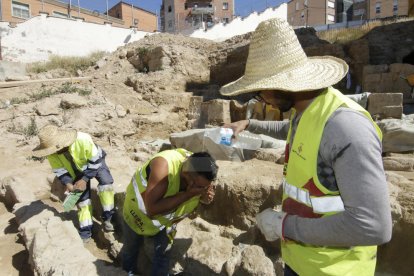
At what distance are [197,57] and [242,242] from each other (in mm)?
12027

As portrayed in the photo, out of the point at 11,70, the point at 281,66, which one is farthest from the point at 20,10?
the point at 281,66

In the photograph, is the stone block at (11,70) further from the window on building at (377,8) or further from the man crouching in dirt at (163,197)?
the window on building at (377,8)

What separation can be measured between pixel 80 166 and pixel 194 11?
42.5 m

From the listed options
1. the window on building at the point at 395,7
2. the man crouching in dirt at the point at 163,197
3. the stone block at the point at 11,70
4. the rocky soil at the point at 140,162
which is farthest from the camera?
the window on building at the point at 395,7

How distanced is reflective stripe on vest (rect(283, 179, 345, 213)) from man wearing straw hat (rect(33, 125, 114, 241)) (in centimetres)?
311

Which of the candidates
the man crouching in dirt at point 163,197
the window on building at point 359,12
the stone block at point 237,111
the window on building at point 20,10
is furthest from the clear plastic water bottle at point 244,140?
the window on building at point 359,12

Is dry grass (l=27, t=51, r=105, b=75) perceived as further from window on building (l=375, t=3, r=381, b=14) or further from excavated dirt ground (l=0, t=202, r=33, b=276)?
window on building (l=375, t=3, r=381, b=14)

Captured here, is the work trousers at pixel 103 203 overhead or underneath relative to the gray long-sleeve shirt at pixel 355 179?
underneath

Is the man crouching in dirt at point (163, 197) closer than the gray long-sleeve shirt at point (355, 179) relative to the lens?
No

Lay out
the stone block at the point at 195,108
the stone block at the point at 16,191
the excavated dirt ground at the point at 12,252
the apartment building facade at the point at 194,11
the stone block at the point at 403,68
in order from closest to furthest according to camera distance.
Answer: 1. the excavated dirt ground at the point at 12,252
2. the stone block at the point at 16,191
3. the stone block at the point at 403,68
4. the stone block at the point at 195,108
5. the apartment building facade at the point at 194,11

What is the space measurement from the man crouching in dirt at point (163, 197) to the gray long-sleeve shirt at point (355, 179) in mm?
1277

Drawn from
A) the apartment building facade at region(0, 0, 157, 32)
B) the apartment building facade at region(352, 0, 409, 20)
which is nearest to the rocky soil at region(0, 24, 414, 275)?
the apartment building facade at region(0, 0, 157, 32)

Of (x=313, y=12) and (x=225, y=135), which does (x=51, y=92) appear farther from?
(x=313, y=12)

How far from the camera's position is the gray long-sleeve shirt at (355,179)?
1.14m
